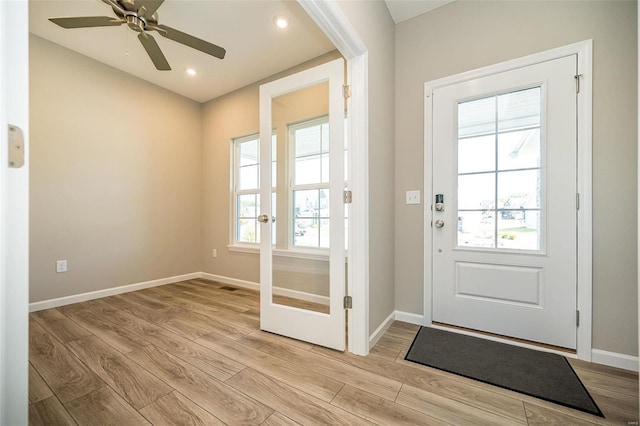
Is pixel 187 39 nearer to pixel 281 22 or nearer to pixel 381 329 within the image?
pixel 281 22

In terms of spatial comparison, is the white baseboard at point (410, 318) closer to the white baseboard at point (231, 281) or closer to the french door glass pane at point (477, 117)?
the french door glass pane at point (477, 117)

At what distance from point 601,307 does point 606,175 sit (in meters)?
0.83

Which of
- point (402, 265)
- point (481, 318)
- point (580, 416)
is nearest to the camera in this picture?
point (580, 416)

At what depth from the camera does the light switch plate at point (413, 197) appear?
2.25 m

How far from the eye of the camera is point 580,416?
1.22m

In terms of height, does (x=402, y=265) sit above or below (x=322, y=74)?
below

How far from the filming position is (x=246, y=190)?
11.7 ft

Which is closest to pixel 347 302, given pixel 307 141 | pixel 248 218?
pixel 307 141

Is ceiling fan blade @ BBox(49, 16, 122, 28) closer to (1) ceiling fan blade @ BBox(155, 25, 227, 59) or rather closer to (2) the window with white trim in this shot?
(1) ceiling fan blade @ BBox(155, 25, 227, 59)

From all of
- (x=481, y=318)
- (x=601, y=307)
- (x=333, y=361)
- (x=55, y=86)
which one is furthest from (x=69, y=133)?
(x=601, y=307)

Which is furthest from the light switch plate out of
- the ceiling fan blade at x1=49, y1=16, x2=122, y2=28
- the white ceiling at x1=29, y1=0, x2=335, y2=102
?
the ceiling fan blade at x1=49, y1=16, x2=122, y2=28

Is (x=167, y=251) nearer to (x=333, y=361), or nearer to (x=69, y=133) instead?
(x=69, y=133)

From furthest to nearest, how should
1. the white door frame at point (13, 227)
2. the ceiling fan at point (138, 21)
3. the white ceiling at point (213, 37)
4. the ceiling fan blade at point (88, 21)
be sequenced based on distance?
the white ceiling at point (213, 37) < the ceiling fan blade at point (88, 21) < the ceiling fan at point (138, 21) < the white door frame at point (13, 227)

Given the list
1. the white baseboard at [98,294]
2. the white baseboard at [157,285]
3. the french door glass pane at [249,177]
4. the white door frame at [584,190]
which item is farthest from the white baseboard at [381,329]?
the white baseboard at [98,294]
